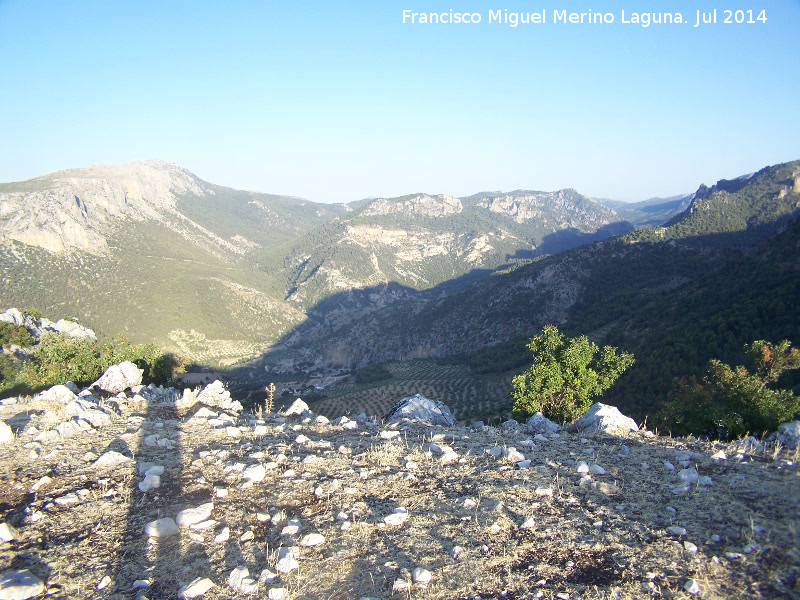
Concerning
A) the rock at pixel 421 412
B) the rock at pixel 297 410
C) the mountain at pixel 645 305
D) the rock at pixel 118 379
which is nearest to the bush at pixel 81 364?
the rock at pixel 118 379

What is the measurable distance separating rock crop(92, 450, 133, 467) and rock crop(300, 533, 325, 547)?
428 centimetres

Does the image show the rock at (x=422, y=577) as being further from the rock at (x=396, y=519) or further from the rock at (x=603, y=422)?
the rock at (x=603, y=422)

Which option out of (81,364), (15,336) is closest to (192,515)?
(81,364)

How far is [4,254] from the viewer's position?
96.8m

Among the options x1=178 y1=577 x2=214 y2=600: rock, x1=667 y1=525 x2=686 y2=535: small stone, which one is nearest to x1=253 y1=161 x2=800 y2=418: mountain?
x1=667 y1=525 x2=686 y2=535: small stone

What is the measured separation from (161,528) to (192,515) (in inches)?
14.6

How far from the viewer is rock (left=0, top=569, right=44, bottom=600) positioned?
12.1ft

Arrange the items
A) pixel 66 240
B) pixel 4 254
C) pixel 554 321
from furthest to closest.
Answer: pixel 66 240 → pixel 4 254 → pixel 554 321

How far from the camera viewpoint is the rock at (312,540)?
4832 millimetres

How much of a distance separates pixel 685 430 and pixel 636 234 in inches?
3931

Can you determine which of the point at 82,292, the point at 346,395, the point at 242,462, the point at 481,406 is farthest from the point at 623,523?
the point at 82,292

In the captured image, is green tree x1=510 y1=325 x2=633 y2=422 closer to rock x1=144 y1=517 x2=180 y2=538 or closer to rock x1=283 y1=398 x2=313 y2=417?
rock x1=283 y1=398 x2=313 y2=417

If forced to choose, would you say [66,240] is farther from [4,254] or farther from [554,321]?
[554,321]

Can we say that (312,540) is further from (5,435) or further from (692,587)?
(5,435)
